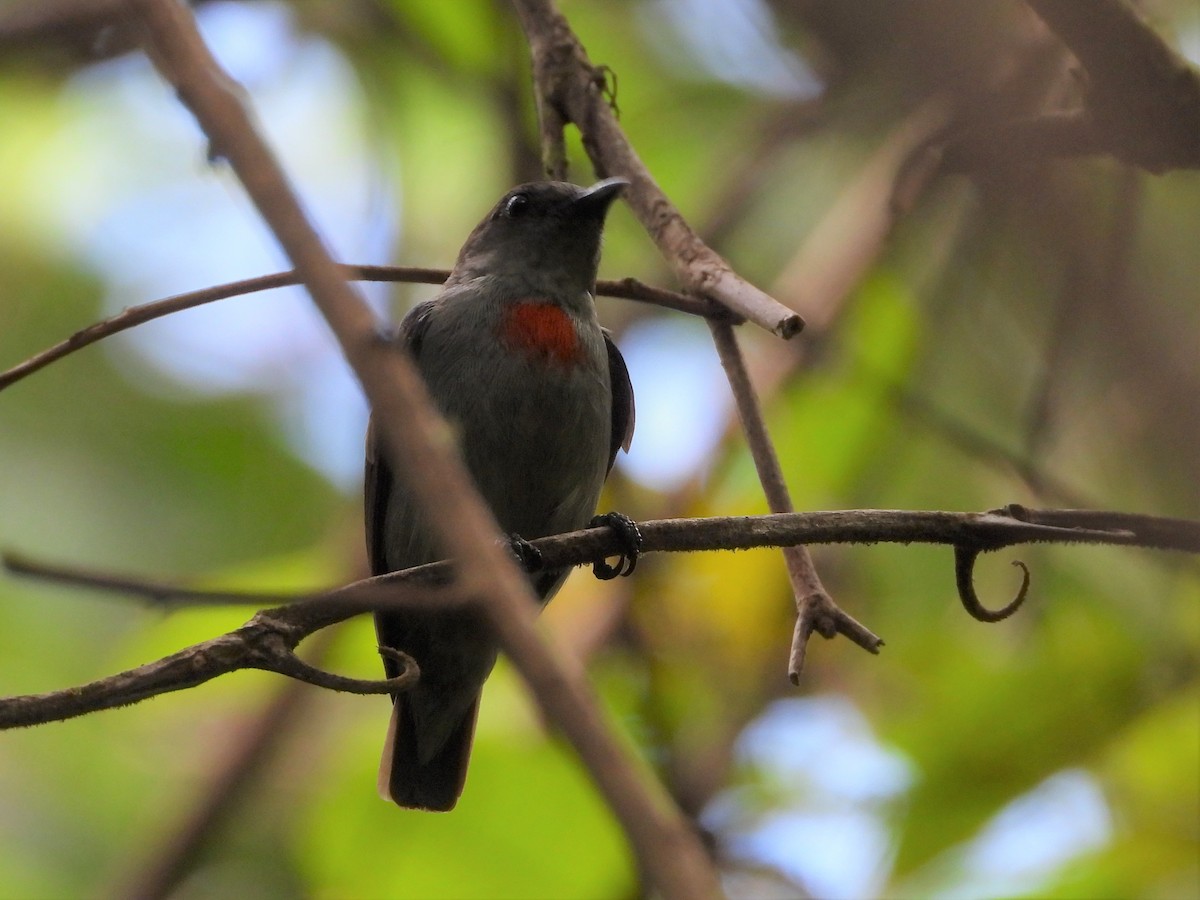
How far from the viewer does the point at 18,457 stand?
8281 mm

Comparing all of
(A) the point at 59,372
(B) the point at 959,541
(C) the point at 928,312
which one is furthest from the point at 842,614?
(A) the point at 59,372

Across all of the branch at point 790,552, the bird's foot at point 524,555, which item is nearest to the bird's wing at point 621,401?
the bird's foot at point 524,555

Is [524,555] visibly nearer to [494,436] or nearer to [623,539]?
[623,539]

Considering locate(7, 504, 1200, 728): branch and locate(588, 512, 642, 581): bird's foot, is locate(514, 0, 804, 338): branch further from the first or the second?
locate(7, 504, 1200, 728): branch

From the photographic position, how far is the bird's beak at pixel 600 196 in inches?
155

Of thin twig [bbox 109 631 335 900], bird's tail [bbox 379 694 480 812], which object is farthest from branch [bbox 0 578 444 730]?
thin twig [bbox 109 631 335 900]

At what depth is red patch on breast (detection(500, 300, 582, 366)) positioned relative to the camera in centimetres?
453

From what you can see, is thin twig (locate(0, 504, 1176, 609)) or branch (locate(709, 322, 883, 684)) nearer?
thin twig (locate(0, 504, 1176, 609))

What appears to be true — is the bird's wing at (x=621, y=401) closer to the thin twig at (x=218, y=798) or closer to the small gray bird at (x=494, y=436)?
the small gray bird at (x=494, y=436)

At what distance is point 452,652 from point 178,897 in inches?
92.5

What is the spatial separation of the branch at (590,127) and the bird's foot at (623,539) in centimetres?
60

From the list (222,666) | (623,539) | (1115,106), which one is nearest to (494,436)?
(623,539)

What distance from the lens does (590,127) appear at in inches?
158

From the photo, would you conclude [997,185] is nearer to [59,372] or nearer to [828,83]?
[828,83]
